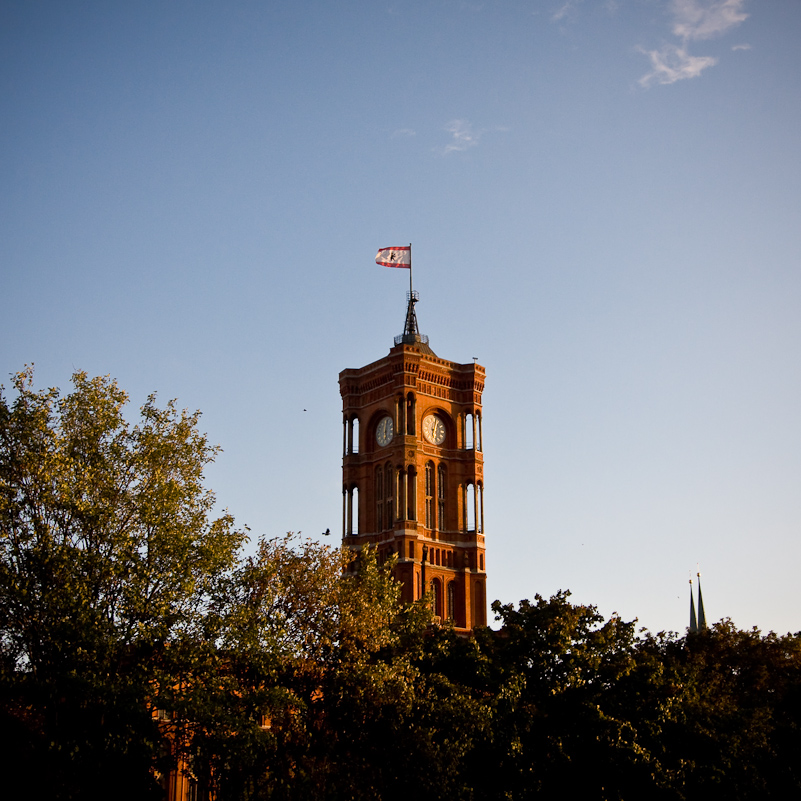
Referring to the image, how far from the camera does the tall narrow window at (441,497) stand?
9162 centimetres

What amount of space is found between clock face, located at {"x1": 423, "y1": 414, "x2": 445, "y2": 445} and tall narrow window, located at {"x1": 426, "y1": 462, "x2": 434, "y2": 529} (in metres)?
2.22

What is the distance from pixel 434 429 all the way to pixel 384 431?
13.8 ft

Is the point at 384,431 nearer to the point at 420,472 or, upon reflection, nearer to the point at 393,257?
the point at 420,472

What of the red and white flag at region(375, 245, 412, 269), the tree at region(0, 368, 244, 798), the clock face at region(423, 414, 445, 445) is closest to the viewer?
the tree at region(0, 368, 244, 798)

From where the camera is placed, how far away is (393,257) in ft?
292

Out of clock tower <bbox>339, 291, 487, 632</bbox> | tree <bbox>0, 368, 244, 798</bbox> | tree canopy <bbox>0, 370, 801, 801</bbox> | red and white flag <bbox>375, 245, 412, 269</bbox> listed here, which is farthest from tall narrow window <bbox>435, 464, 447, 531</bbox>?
tree <bbox>0, 368, 244, 798</bbox>

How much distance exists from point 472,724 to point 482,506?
57233mm

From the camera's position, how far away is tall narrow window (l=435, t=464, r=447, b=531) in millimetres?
91625

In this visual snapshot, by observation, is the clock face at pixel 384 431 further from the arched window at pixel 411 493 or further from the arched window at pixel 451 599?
the arched window at pixel 451 599

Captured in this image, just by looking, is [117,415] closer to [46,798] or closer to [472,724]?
[46,798]

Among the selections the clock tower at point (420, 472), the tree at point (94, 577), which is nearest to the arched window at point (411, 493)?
the clock tower at point (420, 472)

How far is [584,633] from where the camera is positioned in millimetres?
42062

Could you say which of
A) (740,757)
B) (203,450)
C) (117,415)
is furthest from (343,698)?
(740,757)

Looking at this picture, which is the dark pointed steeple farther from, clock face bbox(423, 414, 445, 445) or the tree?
the tree
